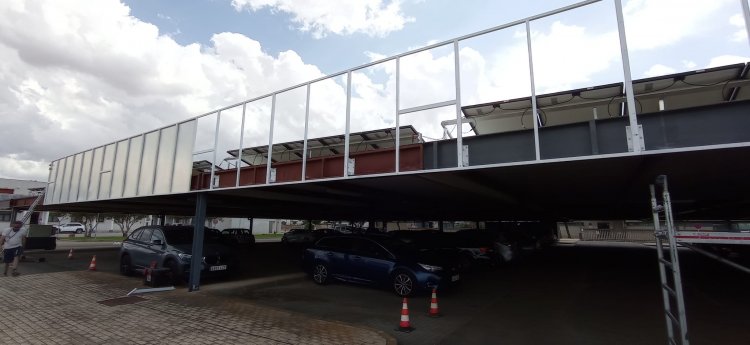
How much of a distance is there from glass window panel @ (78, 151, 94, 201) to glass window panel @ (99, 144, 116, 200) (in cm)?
118

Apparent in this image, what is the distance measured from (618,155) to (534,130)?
3.59 ft

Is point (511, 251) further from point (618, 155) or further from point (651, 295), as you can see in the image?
point (618, 155)

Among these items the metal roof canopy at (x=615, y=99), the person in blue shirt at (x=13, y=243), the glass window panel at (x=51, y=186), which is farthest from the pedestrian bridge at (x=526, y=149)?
the glass window panel at (x=51, y=186)

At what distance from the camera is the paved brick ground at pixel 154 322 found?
19.2 feet

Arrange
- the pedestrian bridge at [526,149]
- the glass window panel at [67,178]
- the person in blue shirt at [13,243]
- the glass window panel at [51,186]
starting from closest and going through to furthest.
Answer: the pedestrian bridge at [526,149], the person in blue shirt at [13,243], the glass window panel at [67,178], the glass window panel at [51,186]

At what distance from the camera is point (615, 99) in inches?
250

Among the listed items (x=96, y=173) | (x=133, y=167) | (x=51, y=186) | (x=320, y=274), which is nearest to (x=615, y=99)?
(x=320, y=274)

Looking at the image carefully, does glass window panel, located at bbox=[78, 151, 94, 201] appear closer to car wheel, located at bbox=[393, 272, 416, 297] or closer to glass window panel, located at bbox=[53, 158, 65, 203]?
glass window panel, located at bbox=[53, 158, 65, 203]

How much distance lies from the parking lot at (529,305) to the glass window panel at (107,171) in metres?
2.84

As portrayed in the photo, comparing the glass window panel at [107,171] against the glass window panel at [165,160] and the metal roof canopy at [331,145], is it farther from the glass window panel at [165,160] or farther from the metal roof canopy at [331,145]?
the metal roof canopy at [331,145]

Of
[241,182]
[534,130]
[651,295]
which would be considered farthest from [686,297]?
[241,182]

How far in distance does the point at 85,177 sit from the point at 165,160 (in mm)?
5831

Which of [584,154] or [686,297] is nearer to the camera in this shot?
[584,154]

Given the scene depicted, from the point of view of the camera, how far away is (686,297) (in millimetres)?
9570
